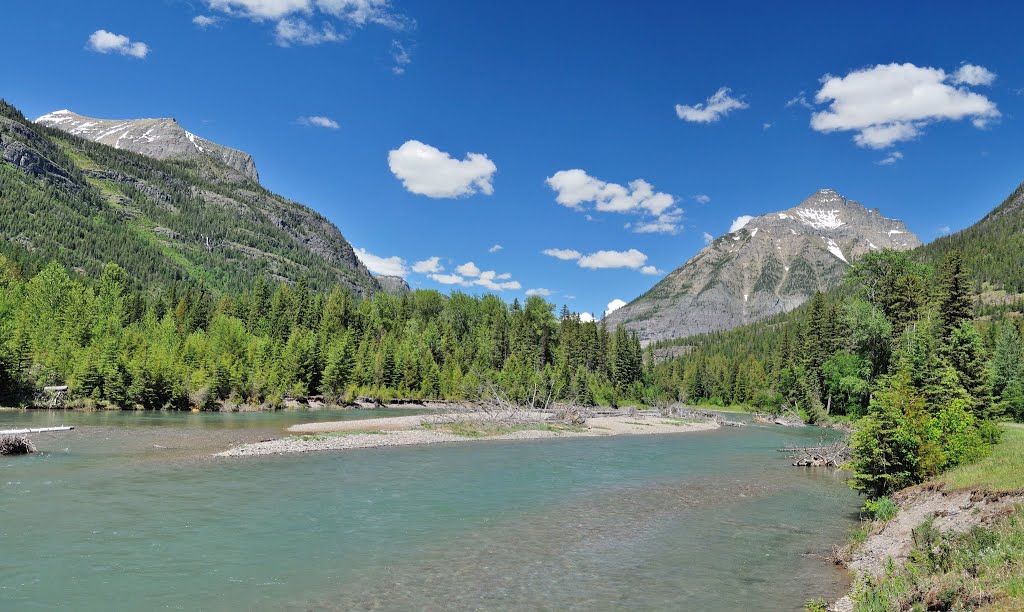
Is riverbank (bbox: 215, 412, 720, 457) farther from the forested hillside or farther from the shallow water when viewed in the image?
the forested hillside

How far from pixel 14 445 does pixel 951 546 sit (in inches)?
1729

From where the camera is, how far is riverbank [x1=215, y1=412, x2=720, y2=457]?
135ft

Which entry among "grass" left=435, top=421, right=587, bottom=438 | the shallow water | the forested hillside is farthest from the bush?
the forested hillside

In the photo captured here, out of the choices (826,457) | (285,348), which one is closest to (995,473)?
(826,457)

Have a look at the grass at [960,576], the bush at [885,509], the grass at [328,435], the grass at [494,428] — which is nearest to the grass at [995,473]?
the bush at [885,509]

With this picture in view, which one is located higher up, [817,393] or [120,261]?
[120,261]

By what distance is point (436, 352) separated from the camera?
397ft

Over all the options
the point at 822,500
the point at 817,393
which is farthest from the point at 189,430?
the point at 817,393

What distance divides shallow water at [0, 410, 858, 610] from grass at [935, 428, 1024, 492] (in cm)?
444

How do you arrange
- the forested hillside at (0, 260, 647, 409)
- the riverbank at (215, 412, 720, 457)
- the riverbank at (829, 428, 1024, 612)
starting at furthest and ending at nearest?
the forested hillside at (0, 260, 647, 409) → the riverbank at (215, 412, 720, 457) → the riverbank at (829, 428, 1024, 612)

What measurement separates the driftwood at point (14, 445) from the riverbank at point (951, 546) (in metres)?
41.3

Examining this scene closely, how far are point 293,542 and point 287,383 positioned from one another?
80.0 meters

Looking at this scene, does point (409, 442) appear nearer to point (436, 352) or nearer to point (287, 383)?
point (287, 383)

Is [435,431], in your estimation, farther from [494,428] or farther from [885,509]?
[885,509]
